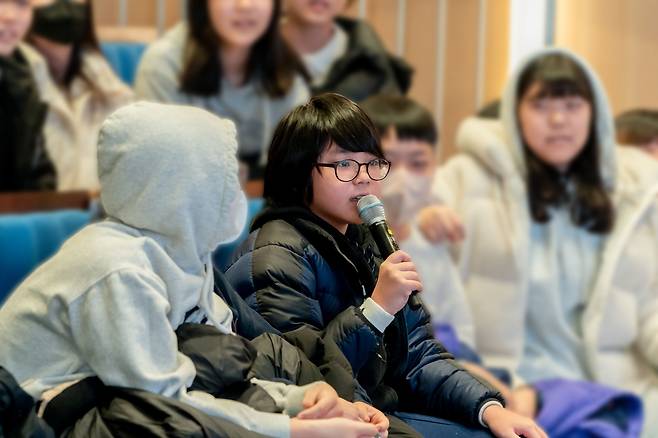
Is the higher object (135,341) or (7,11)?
(7,11)

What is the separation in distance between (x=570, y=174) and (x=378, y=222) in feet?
4.94

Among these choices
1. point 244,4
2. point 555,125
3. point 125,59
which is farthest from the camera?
point 125,59

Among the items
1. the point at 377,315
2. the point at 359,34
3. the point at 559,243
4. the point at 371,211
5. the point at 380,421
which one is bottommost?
the point at 559,243

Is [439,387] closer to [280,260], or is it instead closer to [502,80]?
[280,260]

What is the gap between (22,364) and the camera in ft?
4.09

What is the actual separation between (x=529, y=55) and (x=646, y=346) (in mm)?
710

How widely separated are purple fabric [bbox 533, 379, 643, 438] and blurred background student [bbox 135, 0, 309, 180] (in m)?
0.95

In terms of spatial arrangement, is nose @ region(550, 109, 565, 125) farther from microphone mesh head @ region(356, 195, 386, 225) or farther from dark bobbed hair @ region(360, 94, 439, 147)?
microphone mesh head @ region(356, 195, 386, 225)

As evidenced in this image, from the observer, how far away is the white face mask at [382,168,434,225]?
2574 mm

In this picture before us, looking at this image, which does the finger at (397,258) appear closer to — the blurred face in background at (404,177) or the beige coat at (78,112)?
the blurred face in background at (404,177)

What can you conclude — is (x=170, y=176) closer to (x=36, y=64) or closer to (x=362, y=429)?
(x=362, y=429)

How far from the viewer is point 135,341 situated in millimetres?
1190

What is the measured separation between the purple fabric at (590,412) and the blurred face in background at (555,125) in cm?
52

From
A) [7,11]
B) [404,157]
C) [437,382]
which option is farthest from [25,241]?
[437,382]
